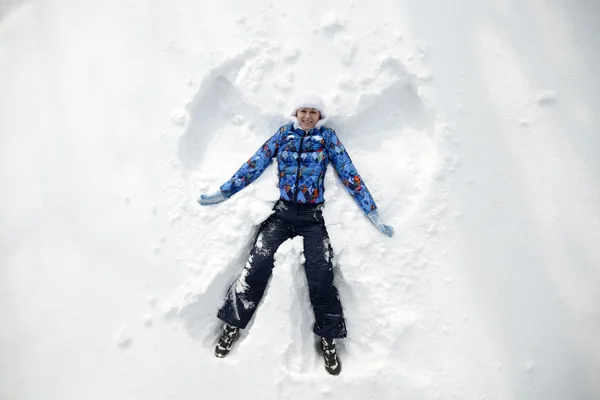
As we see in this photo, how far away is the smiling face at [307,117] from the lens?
1.90 metres

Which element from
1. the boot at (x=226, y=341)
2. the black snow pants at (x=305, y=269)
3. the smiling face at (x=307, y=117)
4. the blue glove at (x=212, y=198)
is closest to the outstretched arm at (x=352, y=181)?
the smiling face at (x=307, y=117)

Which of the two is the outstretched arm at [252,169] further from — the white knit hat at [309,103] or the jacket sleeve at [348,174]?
the jacket sleeve at [348,174]

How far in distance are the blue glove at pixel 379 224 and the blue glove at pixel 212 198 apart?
2.84 feet

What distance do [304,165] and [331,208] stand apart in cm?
29

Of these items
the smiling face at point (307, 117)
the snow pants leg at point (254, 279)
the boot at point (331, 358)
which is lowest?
the boot at point (331, 358)

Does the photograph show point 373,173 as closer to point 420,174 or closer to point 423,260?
point 420,174

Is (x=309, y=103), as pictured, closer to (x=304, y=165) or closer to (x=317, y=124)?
(x=317, y=124)

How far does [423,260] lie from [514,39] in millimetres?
1385

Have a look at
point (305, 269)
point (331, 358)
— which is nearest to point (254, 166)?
point (305, 269)

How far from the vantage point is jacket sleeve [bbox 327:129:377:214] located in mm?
1932

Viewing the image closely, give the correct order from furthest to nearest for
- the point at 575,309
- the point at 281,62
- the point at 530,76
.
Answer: the point at 281,62, the point at 530,76, the point at 575,309

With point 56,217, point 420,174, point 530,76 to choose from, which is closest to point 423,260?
point 420,174

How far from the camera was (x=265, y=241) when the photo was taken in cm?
194

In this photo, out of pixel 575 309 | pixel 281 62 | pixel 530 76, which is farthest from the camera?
pixel 281 62
